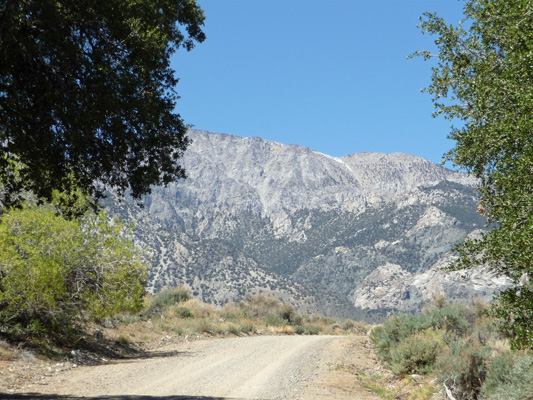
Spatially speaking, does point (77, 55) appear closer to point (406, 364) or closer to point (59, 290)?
point (59, 290)

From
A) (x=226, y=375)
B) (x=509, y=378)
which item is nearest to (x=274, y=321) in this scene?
(x=226, y=375)

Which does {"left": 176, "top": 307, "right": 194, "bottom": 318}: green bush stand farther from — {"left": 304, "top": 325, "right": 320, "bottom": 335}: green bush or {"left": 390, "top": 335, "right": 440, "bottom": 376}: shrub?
{"left": 390, "top": 335, "right": 440, "bottom": 376}: shrub

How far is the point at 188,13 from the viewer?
13414 mm

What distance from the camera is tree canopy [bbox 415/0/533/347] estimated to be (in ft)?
28.2

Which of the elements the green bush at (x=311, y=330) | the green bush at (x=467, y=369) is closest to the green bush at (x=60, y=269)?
the green bush at (x=467, y=369)

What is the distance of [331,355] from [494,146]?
12.9 meters

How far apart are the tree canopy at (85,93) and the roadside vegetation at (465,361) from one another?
8.96 m

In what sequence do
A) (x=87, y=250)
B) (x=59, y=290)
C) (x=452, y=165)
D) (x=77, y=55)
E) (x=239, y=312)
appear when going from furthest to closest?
(x=239, y=312)
(x=87, y=250)
(x=59, y=290)
(x=452, y=165)
(x=77, y=55)

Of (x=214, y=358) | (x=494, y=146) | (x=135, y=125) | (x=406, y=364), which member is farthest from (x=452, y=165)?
(x=214, y=358)

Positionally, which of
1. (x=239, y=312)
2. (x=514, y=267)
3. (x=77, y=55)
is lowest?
(x=239, y=312)

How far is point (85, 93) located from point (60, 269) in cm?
761

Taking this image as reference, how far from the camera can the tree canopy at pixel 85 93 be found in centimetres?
953

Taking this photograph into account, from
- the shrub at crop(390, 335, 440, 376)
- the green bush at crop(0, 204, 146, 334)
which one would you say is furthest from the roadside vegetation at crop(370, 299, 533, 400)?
the green bush at crop(0, 204, 146, 334)

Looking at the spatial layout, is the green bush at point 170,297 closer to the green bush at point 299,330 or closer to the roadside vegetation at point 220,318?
the roadside vegetation at point 220,318
